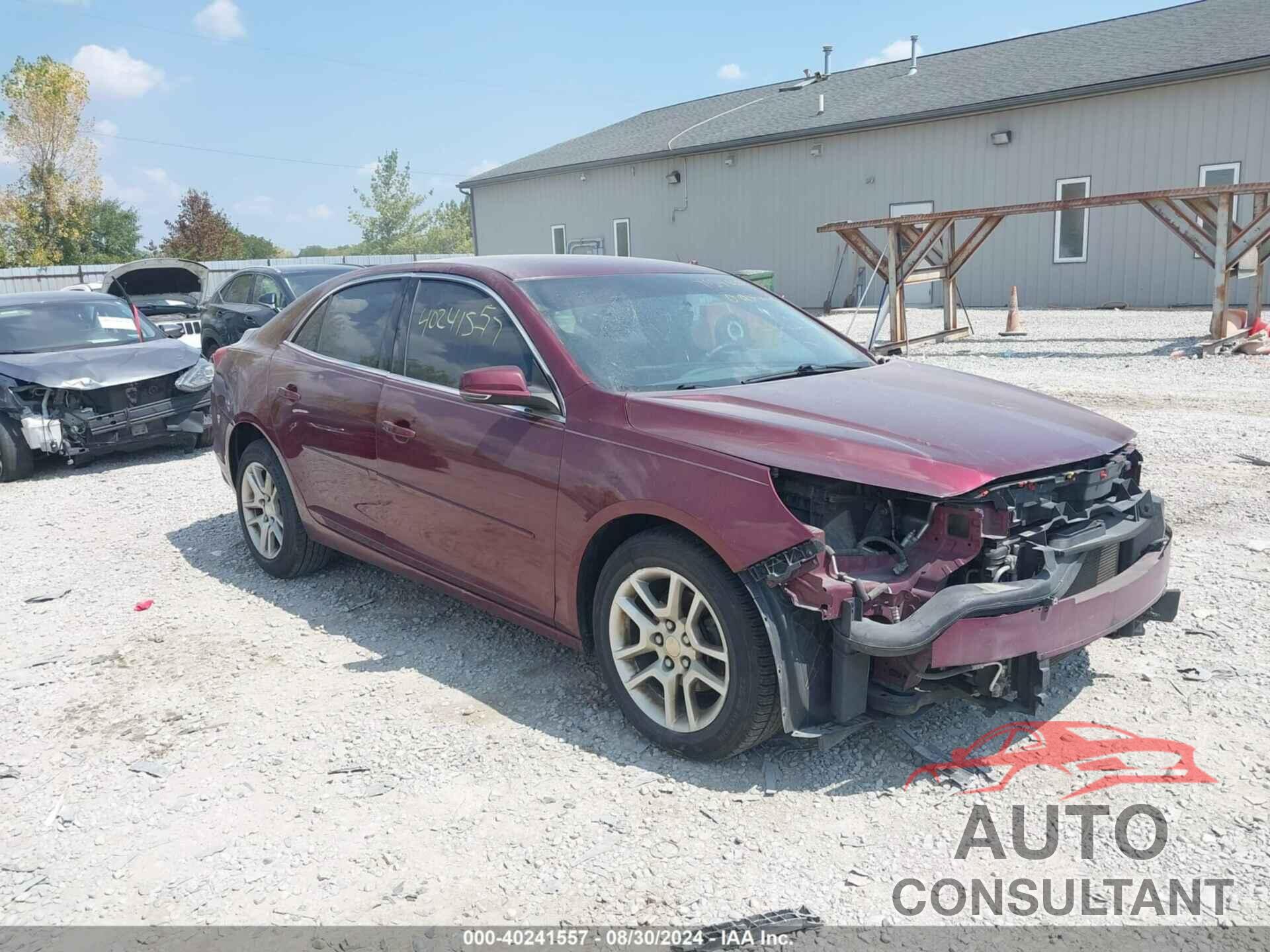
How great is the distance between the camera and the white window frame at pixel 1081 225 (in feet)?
62.3

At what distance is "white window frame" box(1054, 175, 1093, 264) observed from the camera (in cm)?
1900

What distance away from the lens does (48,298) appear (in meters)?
Result: 9.61

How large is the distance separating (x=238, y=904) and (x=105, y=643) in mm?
2428

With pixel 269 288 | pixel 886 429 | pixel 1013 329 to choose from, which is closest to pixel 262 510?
pixel 886 429

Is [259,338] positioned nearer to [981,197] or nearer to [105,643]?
[105,643]

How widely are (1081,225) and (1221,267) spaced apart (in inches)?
276

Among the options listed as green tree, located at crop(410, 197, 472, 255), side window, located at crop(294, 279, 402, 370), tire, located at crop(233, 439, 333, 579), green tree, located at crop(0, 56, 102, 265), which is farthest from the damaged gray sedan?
green tree, located at crop(410, 197, 472, 255)

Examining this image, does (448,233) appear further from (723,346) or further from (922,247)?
(723,346)

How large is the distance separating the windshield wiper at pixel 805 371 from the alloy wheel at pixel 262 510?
9.13ft

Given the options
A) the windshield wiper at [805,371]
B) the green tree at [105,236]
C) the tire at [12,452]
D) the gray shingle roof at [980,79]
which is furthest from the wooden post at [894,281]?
the green tree at [105,236]

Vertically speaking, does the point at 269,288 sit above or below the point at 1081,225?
below

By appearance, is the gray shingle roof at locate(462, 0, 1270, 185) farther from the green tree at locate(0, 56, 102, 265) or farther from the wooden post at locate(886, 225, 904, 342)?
the green tree at locate(0, 56, 102, 265)

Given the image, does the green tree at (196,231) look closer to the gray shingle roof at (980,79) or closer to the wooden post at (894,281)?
the gray shingle roof at (980,79)

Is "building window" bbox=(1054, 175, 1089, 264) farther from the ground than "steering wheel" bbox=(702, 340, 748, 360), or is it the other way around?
"building window" bbox=(1054, 175, 1089, 264)
